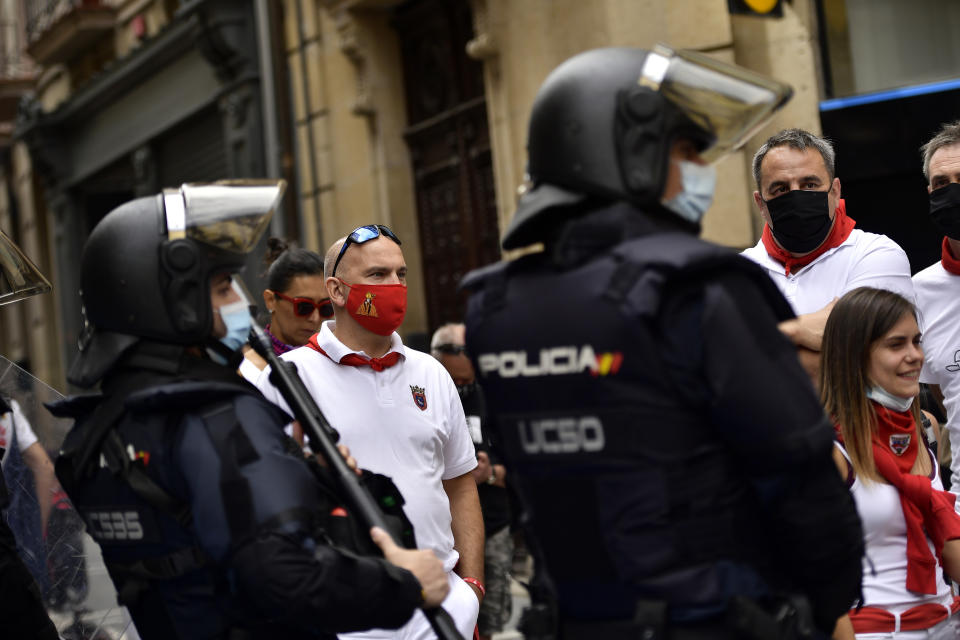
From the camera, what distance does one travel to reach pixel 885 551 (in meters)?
3.48

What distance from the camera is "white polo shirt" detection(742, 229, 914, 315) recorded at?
158 inches

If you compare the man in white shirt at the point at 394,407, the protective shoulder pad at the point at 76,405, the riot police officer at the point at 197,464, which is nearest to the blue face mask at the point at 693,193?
the riot police officer at the point at 197,464

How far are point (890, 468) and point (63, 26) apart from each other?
658 inches

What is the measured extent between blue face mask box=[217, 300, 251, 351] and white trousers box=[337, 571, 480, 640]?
108cm

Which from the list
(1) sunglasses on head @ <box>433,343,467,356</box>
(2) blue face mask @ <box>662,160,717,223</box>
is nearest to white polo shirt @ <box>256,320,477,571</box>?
(2) blue face mask @ <box>662,160,717,223</box>

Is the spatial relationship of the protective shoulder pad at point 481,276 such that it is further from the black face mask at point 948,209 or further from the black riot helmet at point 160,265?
the black face mask at point 948,209

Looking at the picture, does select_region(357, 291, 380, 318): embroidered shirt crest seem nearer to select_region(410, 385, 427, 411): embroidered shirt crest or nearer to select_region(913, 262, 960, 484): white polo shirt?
select_region(410, 385, 427, 411): embroidered shirt crest

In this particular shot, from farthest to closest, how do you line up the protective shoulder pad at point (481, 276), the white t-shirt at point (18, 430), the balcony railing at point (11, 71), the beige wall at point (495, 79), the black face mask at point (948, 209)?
1. the balcony railing at point (11, 71)
2. the beige wall at point (495, 79)
3. the black face mask at point (948, 209)
4. the white t-shirt at point (18, 430)
5. the protective shoulder pad at point (481, 276)

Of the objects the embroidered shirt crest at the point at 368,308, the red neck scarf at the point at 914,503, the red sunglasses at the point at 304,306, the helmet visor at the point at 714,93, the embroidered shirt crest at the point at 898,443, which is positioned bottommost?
the red neck scarf at the point at 914,503

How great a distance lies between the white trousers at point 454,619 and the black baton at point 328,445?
71 centimetres

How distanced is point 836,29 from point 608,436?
7009 mm

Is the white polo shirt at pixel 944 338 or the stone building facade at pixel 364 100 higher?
the stone building facade at pixel 364 100

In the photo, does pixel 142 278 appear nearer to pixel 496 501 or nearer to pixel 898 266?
pixel 898 266

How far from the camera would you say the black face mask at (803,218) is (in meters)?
→ 4.15
